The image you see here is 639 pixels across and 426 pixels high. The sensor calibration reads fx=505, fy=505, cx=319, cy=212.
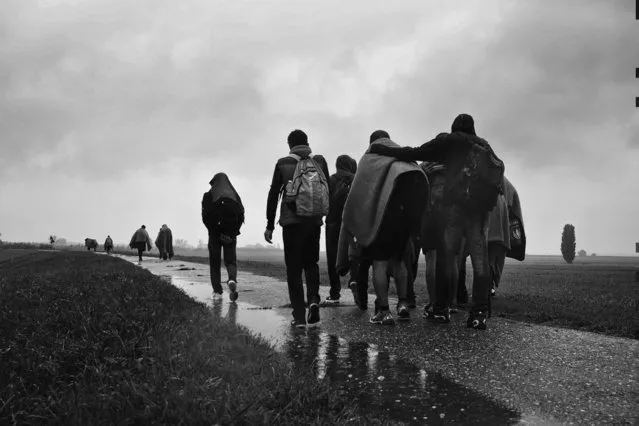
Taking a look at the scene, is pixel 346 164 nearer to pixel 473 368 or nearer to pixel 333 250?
pixel 333 250

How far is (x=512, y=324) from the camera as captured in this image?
573cm

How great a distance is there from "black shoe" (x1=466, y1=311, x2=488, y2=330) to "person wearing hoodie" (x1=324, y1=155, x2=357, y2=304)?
93.8 inches

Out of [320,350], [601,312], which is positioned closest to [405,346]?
[320,350]

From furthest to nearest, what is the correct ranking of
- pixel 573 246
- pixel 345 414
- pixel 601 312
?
pixel 573 246 → pixel 601 312 → pixel 345 414

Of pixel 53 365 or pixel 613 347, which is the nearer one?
pixel 53 365

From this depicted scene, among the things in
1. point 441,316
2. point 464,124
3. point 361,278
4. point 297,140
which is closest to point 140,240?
point 361,278

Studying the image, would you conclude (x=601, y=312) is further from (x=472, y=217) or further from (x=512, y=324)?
(x=472, y=217)

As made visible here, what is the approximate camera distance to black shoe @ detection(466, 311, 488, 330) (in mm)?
5262

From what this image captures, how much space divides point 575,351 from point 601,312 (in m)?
2.83

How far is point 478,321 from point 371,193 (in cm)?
178

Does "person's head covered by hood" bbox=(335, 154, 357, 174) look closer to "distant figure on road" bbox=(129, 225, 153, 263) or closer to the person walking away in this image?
the person walking away

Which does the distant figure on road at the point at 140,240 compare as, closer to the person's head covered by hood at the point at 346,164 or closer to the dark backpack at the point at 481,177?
the person's head covered by hood at the point at 346,164

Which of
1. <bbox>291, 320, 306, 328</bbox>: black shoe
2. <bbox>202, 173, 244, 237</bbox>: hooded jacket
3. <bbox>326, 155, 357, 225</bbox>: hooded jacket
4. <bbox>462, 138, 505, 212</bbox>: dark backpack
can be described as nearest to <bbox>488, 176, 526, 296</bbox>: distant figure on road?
<bbox>462, 138, 505, 212</bbox>: dark backpack

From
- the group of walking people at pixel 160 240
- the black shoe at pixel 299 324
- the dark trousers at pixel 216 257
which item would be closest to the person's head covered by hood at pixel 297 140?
the black shoe at pixel 299 324
